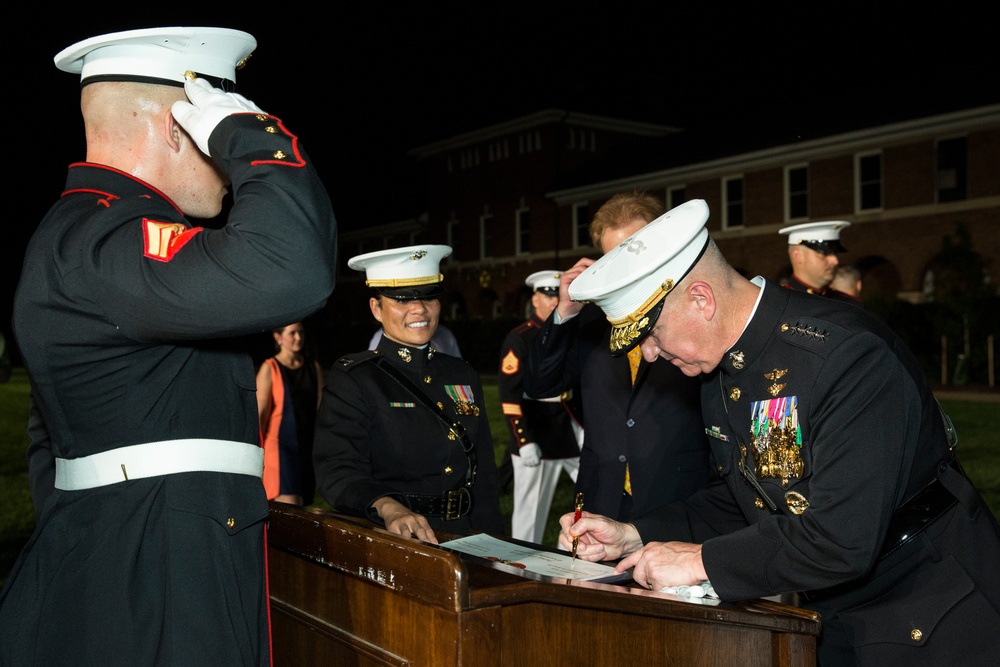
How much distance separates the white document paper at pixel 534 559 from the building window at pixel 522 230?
35.7 m

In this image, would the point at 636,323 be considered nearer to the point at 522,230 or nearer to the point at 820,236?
the point at 820,236

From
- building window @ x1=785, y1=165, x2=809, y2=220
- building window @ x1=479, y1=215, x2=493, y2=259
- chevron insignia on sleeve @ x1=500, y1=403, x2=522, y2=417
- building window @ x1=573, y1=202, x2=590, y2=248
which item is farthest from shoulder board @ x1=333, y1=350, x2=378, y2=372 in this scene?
building window @ x1=479, y1=215, x2=493, y2=259

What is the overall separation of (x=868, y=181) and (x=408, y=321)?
25.3 meters

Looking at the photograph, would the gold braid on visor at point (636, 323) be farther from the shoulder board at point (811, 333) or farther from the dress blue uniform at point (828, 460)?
the shoulder board at point (811, 333)

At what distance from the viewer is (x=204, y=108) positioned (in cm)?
175

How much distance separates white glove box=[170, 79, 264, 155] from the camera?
173 centimetres

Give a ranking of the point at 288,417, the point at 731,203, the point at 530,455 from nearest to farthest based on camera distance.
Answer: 1. the point at 288,417
2. the point at 530,455
3. the point at 731,203

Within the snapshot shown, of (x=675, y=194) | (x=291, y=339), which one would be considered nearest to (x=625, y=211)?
(x=291, y=339)

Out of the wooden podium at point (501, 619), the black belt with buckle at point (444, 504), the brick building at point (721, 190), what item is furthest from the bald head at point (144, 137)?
the brick building at point (721, 190)

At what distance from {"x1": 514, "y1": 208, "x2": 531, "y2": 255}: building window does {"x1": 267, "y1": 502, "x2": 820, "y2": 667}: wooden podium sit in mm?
36202

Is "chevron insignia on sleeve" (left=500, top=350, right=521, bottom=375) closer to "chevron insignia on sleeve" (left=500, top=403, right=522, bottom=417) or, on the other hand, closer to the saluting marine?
"chevron insignia on sleeve" (left=500, top=403, right=522, bottom=417)

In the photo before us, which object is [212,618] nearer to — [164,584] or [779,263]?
[164,584]

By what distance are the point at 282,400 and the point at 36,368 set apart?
4661 millimetres

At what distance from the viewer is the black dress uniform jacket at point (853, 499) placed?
1.97 metres
